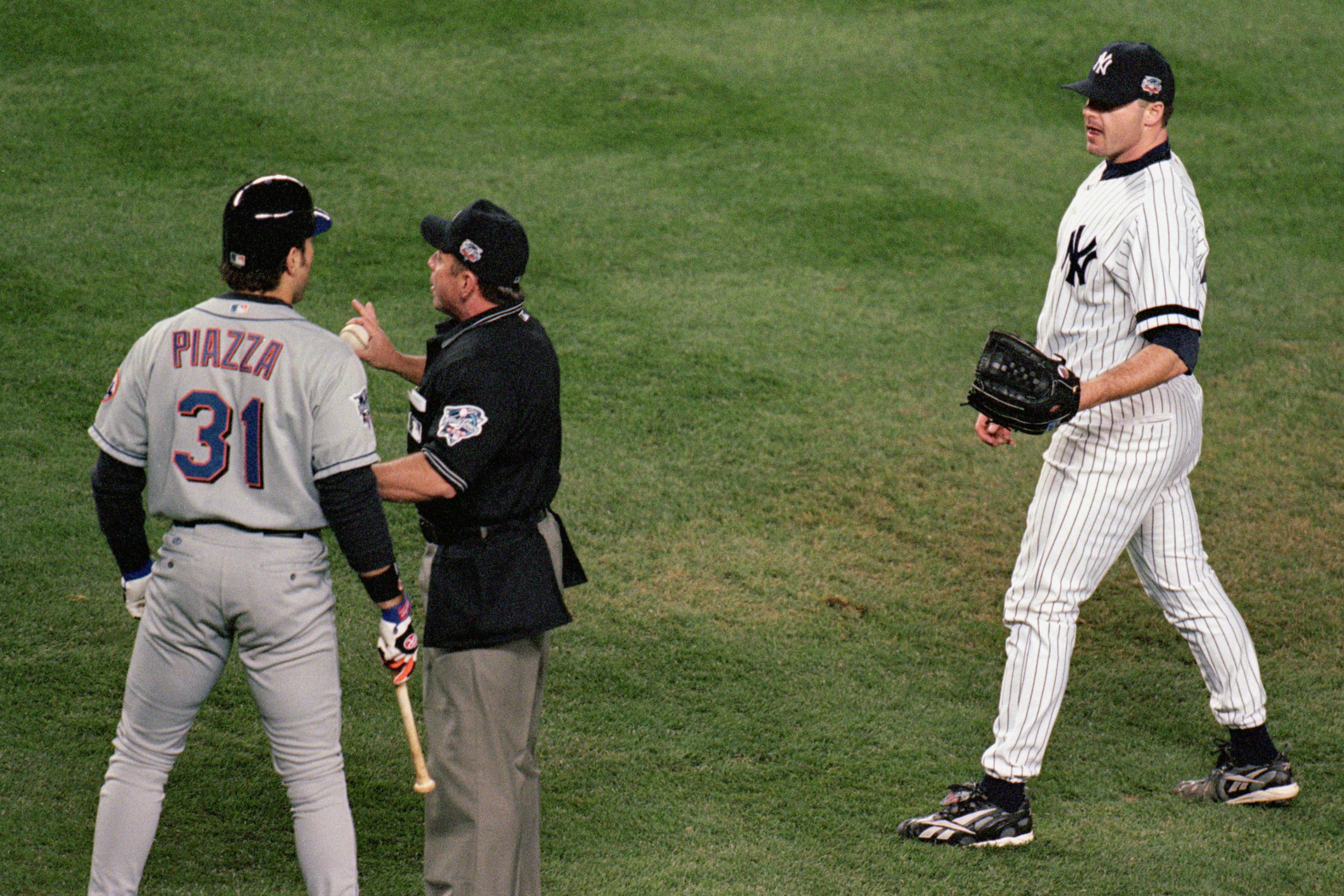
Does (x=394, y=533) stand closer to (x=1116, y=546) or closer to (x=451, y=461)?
(x=451, y=461)

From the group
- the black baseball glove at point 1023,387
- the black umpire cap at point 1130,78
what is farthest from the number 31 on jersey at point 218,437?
the black umpire cap at point 1130,78

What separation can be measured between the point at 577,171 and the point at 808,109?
75.0 inches

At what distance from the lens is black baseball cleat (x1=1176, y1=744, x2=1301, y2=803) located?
13.0 ft

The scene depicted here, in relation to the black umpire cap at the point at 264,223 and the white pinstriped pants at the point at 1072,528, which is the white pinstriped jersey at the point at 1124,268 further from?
the black umpire cap at the point at 264,223

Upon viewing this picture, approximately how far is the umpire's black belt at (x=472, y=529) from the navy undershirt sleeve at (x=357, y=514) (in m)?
0.22

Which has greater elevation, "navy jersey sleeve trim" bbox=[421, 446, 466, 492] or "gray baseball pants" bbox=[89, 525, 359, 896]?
"navy jersey sleeve trim" bbox=[421, 446, 466, 492]

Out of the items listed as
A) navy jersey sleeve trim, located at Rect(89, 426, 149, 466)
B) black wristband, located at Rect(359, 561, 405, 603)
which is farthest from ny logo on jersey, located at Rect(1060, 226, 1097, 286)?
navy jersey sleeve trim, located at Rect(89, 426, 149, 466)

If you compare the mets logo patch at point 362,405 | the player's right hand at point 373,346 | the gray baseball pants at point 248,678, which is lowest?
the gray baseball pants at point 248,678

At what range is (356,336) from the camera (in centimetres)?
343

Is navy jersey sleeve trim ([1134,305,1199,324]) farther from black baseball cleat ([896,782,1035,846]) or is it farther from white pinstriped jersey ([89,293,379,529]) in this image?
white pinstriped jersey ([89,293,379,529])

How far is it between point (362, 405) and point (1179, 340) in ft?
6.74

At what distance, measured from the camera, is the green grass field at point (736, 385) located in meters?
3.83

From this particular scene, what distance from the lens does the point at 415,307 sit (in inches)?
279

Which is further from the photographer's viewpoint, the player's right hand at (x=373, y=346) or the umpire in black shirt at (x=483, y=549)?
the player's right hand at (x=373, y=346)
